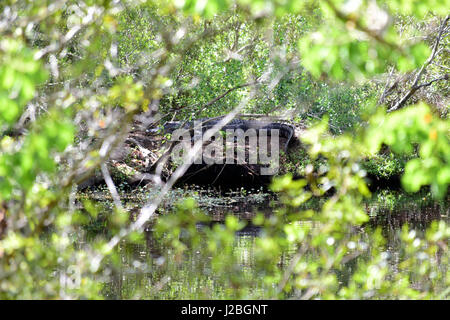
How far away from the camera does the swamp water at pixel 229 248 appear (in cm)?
514

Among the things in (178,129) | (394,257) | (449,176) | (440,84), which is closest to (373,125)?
(449,176)

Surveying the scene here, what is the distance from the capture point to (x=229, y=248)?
3.47 meters

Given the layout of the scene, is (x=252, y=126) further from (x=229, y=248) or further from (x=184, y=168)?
(x=184, y=168)

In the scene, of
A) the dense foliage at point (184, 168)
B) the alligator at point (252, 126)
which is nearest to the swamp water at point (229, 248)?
the dense foliage at point (184, 168)

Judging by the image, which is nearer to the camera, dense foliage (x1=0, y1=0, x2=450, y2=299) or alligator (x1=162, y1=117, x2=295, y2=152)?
dense foliage (x1=0, y1=0, x2=450, y2=299)

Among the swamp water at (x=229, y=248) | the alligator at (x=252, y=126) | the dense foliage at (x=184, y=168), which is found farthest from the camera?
the alligator at (x=252, y=126)

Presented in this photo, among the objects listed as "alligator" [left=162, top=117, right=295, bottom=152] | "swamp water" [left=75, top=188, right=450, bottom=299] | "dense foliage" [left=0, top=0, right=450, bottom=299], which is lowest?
"swamp water" [left=75, top=188, right=450, bottom=299]

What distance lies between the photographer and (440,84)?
45.9 feet

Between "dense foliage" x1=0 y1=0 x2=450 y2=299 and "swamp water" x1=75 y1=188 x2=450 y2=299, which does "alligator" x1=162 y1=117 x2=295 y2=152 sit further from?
"dense foliage" x1=0 y1=0 x2=450 y2=299

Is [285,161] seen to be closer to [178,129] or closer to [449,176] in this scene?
[178,129]

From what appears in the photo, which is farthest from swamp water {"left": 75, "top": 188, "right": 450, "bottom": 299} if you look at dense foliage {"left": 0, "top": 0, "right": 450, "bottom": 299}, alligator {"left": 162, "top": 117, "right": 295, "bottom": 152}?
alligator {"left": 162, "top": 117, "right": 295, "bottom": 152}

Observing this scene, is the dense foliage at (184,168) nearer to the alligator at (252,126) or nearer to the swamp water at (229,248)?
the swamp water at (229,248)

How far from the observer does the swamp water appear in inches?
202
